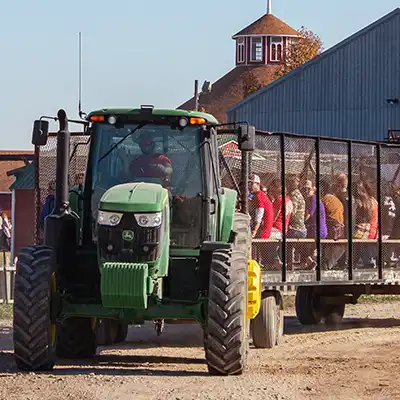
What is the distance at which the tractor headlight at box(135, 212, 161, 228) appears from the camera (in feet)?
41.2

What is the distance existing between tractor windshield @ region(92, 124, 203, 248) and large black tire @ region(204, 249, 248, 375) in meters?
0.96

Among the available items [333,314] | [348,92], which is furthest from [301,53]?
[333,314]

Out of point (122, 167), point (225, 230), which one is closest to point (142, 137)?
point (122, 167)

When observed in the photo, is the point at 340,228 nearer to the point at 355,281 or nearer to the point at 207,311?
the point at 355,281

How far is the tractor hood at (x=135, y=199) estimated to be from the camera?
12.5 metres

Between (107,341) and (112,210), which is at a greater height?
(112,210)

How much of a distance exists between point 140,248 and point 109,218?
16.2 inches

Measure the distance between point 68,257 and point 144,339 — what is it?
154 inches

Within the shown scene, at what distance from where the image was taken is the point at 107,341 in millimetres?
16234

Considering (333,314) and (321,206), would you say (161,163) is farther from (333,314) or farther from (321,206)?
(333,314)

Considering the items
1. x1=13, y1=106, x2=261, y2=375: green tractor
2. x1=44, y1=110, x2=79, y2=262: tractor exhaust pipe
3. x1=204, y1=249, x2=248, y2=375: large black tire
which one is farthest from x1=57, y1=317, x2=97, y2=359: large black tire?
x1=204, y1=249, x2=248, y2=375: large black tire

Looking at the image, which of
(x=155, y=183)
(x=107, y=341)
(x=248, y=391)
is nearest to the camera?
(x=248, y=391)

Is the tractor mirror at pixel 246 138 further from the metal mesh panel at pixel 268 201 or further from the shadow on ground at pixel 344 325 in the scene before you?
the shadow on ground at pixel 344 325

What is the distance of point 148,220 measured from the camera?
12594 millimetres
